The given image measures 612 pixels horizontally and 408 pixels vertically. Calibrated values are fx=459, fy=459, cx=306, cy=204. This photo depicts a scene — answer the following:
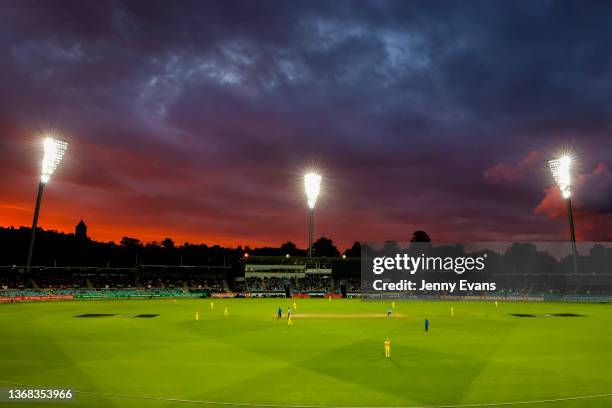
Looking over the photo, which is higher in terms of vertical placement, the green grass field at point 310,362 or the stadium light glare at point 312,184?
the stadium light glare at point 312,184

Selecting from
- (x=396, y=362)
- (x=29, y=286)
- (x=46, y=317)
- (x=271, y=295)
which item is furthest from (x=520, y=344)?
(x=29, y=286)

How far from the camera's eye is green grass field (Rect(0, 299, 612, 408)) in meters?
19.9

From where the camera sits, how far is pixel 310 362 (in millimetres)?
27156

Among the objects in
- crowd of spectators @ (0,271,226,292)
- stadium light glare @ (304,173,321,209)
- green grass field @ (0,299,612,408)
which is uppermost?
stadium light glare @ (304,173,321,209)

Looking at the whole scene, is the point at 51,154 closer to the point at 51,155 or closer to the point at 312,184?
the point at 51,155

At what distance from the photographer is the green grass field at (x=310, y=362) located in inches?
782

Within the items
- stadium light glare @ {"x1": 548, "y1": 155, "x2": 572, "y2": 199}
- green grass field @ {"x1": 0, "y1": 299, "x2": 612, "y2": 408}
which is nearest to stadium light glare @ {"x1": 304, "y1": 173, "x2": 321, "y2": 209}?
stadium light glare @ {"x1": 548, "y1": 155, "x2": 572, "y2": 199}

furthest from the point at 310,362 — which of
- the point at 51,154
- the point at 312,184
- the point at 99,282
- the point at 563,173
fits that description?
the point at 99,282

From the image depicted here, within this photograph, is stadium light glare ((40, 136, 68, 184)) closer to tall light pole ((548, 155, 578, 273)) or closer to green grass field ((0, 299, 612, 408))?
green grass field ((0, 299, 612, 408))

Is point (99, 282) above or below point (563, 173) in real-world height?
below

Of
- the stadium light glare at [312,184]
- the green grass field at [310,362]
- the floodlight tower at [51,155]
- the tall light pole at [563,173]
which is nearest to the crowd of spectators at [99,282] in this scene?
the floodlight tower at [51,155]

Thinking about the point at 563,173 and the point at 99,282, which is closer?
the point at 563,173

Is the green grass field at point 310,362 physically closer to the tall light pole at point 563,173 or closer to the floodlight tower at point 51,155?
the floodlight tower at point 51,155

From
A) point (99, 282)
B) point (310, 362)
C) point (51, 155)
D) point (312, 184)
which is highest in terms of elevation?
point (51, 155)
